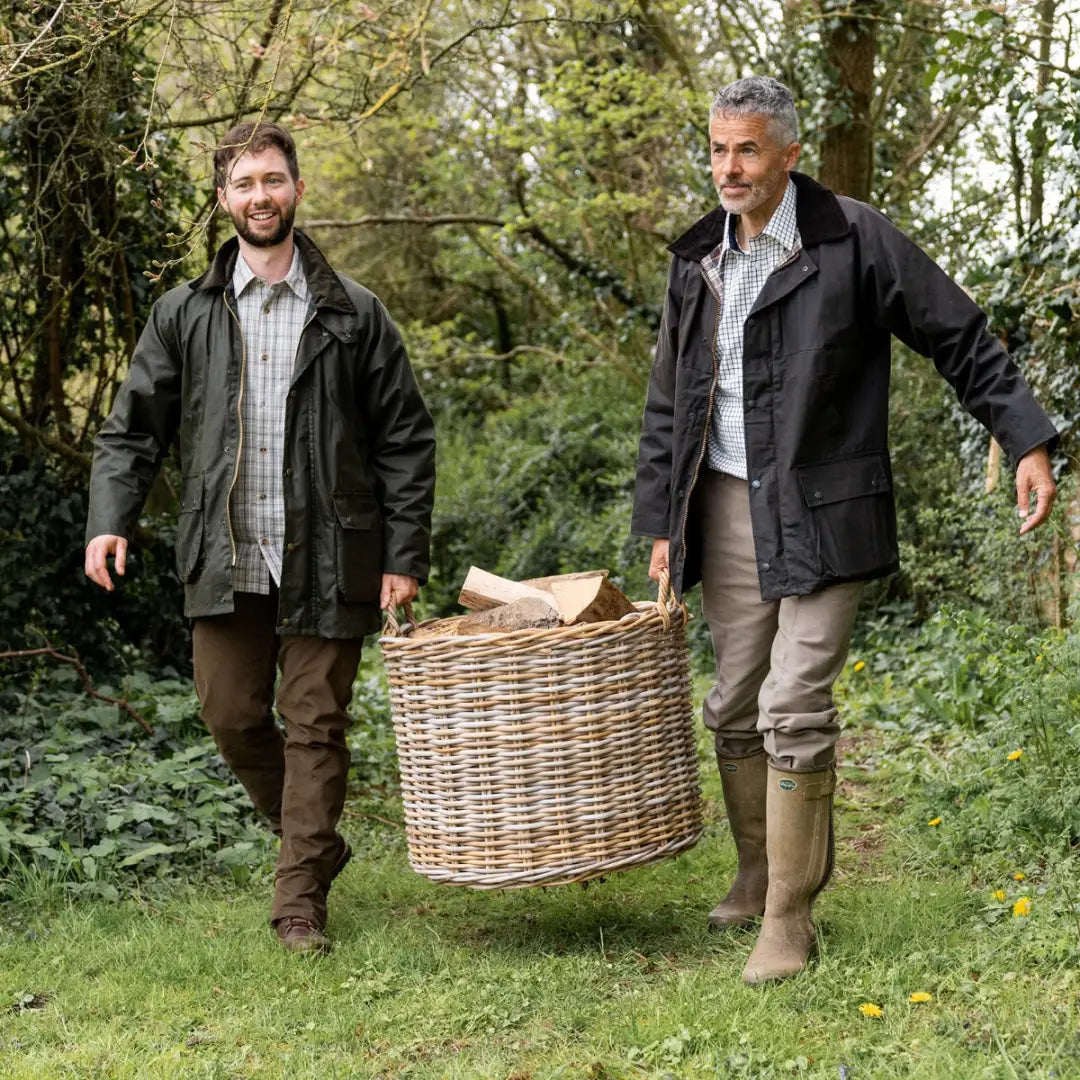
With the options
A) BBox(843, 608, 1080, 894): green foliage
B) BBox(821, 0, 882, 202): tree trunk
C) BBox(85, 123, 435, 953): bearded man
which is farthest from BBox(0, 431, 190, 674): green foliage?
BBox(821, 0, 882, 202): tree trunk

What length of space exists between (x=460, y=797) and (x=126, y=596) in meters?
3.49

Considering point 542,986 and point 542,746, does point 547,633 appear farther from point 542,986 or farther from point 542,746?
point 542,986

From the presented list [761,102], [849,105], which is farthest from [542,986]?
[849,105]

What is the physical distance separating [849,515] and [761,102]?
3.32 ft

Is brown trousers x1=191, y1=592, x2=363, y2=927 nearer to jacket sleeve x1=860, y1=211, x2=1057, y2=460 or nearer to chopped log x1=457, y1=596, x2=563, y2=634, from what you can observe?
chopped log x1=457, y1=596, x2=563, y2=634

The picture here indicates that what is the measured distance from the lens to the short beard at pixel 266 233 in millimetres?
3918

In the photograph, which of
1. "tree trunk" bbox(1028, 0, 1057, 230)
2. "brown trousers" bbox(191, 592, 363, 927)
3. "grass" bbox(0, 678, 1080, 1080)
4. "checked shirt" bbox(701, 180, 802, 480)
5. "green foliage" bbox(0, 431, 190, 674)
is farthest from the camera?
"green foliage" bbox(0, 431, 190, 674)

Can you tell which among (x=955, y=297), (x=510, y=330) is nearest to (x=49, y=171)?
(x=955, y=297)

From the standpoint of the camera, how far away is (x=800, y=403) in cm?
332

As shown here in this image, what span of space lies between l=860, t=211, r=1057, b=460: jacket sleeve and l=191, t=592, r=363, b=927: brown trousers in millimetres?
1742

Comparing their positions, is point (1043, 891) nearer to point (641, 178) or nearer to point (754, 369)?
point (754, 369)

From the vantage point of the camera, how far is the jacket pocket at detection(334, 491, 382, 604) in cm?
388

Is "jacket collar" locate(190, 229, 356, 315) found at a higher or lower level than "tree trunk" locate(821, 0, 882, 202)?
lower

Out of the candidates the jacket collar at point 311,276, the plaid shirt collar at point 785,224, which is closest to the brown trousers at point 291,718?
the jacket collar at point 311,276
